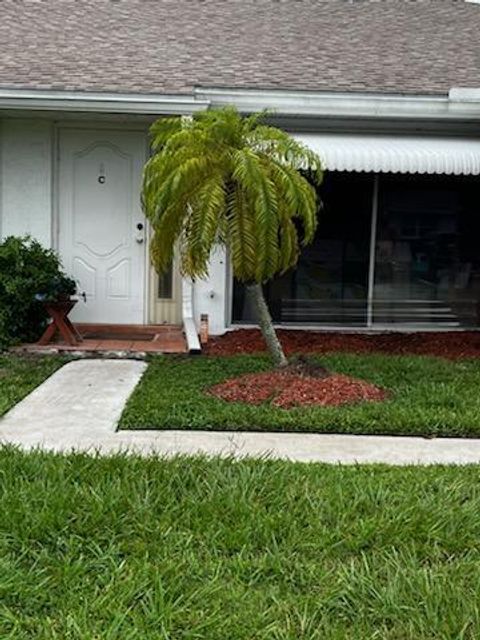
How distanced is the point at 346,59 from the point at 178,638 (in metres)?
10.6

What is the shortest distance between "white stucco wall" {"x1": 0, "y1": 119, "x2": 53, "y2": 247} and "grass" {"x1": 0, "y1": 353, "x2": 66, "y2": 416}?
228 cm

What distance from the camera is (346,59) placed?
1185cm

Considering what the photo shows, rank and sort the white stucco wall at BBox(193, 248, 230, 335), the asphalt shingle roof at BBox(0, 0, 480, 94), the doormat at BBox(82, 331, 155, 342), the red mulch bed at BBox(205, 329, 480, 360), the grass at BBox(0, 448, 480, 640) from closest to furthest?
the grass at BBox(0, 448, 480, 640), the red mulch bed at BBox(205, 329, 480, 360), the doormat at BBox(82, 331, 155, 342), the white stucco wall at BBox(193, 248, 230, 335), the asphalt shingle roof at BBox(0, 0, 480, 94)

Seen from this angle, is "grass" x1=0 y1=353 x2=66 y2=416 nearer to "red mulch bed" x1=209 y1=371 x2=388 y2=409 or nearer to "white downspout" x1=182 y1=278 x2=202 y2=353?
"white downspout" x1=182 y1=278 x2=202 y2=353

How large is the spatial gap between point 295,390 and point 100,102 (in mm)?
4727

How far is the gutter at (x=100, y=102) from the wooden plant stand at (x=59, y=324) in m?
2.47

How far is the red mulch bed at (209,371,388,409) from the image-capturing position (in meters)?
6.62

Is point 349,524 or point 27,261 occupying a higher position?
point 27,261

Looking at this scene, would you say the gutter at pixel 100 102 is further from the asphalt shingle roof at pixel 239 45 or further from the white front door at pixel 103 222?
the white front door at pixel 103 222

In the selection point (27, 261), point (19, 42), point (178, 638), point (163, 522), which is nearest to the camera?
point (178, 638)

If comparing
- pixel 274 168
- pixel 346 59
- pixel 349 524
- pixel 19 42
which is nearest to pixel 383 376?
pixel 274 168

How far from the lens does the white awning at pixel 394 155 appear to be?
362 inches

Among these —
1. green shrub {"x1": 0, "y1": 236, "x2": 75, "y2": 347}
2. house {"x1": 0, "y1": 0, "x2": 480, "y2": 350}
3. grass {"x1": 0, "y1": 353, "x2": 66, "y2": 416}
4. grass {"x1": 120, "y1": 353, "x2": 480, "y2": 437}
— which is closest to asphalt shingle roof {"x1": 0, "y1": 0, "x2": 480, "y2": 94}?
house {"x1": 0, "y1": 0, "x2": 480, "y2": 350}

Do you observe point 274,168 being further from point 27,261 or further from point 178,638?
point 178,638
